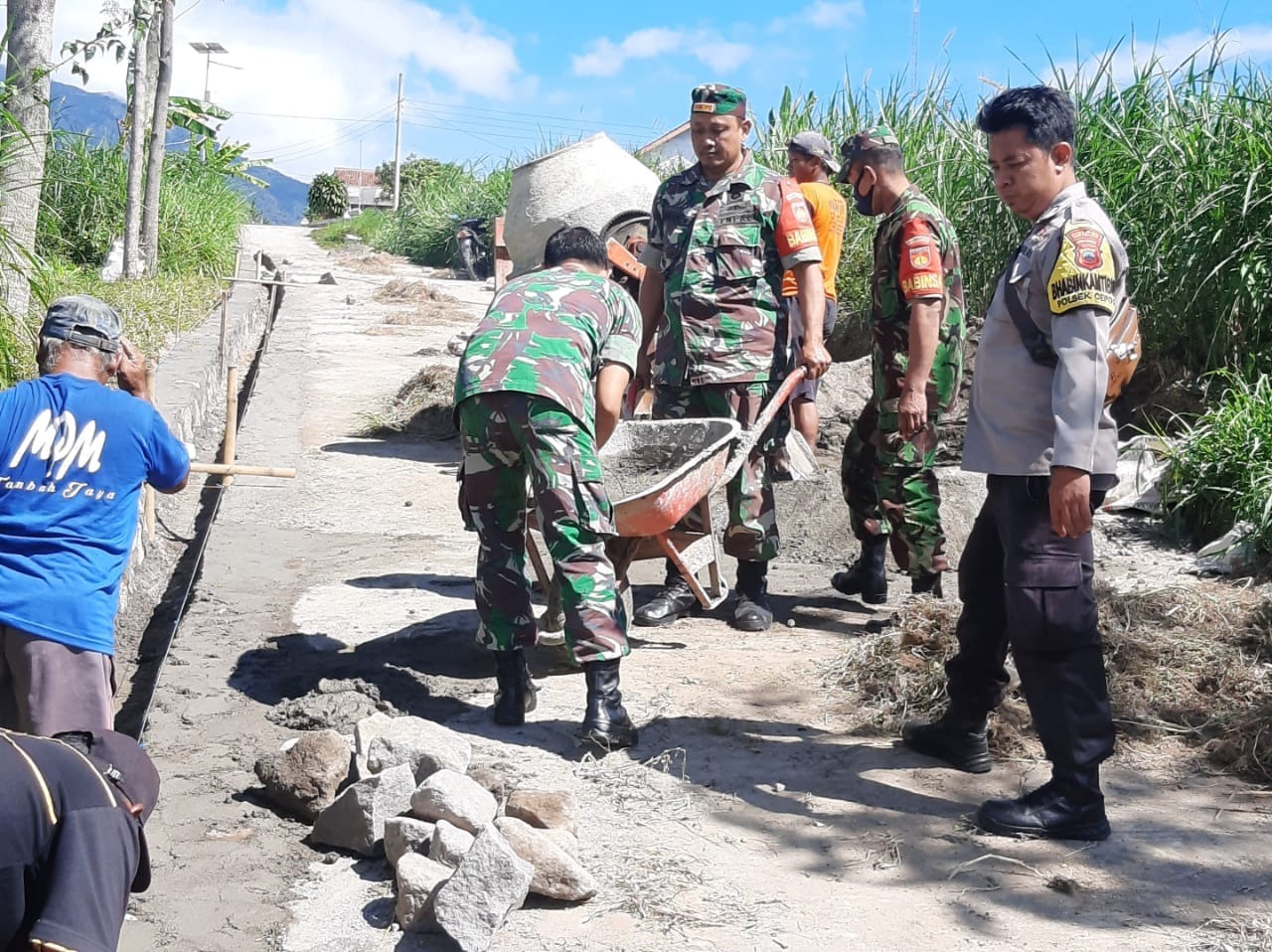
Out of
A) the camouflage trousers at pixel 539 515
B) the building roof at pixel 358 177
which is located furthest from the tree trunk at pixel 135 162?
the building roof at pixel 358 177

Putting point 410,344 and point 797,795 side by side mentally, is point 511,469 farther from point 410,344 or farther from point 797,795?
point 410,344

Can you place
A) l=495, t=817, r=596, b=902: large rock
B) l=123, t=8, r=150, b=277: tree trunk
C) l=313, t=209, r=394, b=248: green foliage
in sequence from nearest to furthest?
l=495, t=817, r=596, b=902: large rock → l=123, t=8, r=150, b=277: tree trunk → l=313, t=209, r=394, b=248: green foliage

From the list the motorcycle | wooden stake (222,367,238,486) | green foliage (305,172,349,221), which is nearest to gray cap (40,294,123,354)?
wooden stake (222,367,238,486)

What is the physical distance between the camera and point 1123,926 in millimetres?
3051

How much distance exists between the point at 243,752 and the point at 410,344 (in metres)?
11.3

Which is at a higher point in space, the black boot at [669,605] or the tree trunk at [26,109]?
the tree trunk at [26,109]

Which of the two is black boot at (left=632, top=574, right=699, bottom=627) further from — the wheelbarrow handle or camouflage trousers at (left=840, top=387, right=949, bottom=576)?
camouflage trousers at (left=840, top=387, right=949, bottom=576)

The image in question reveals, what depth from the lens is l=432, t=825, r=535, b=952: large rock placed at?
2.90 meters

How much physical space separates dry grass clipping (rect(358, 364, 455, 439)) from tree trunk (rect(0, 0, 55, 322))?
2768 millimetres

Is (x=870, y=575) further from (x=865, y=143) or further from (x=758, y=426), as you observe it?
(x=865, y=143)

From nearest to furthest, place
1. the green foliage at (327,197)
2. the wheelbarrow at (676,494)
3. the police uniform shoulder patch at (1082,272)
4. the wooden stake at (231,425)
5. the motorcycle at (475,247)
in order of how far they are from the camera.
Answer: the police uniform shoulder patch at (1082,272) → the wheelbarrow at (676,494) → the wooden stake at (231,425) → the motorcycle at (475,247) → the green foliage at (327,197)

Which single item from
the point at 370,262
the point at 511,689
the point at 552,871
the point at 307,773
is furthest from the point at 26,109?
the point at 370,262

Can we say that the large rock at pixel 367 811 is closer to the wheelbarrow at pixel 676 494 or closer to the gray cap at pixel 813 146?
the wheelbarrow at pixel 676 494

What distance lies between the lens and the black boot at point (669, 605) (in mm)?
5465
